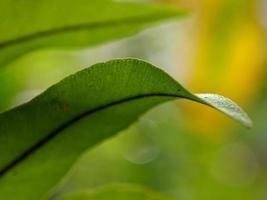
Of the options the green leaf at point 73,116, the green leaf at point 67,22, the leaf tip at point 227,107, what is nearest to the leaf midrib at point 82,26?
the green leaf at point 67,22

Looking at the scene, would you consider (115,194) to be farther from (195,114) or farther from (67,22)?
(195,114)

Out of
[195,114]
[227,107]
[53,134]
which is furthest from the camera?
[195,114]

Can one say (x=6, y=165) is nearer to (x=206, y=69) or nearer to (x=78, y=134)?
(x=78, y=134)

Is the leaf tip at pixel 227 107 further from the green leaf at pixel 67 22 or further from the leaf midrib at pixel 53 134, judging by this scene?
the green leaf at pixel 67 22

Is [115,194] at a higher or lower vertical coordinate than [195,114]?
higher

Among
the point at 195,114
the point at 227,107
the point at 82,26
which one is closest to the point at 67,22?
the point at 82,26

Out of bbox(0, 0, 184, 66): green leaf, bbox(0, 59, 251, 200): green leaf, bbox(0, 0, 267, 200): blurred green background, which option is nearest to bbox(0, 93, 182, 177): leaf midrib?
bbox(0, 59, 251, 200): green leaf

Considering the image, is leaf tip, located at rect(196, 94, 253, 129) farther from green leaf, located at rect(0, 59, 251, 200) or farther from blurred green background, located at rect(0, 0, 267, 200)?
blurred green background, located at rect(0, 0, 267, 200)
